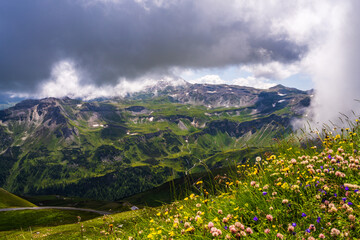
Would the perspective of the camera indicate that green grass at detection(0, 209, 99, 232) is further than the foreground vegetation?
Yes

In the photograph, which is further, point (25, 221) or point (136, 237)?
point (25, 221)

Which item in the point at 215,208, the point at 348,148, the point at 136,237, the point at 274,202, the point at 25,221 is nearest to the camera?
the point at 274,202

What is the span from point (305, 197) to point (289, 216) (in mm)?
551

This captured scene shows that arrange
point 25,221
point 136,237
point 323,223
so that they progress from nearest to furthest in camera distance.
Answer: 1. point 323,223
2. point 136,237
3. point 25,221

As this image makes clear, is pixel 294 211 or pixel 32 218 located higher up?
pixel 294 211

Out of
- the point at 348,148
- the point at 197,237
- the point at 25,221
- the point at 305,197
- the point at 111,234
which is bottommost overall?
the point at 25,221

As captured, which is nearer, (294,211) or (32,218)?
(294,211)

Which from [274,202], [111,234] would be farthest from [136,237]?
[274,202]

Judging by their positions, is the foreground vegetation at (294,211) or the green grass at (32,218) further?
the green grass at (32,218)

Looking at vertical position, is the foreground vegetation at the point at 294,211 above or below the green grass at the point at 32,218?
above

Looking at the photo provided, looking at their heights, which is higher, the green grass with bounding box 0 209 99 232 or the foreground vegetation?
the foreground vegetation

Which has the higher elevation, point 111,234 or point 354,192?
point 354,192

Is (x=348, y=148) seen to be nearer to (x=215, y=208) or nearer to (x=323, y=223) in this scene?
(x=323, y=223)

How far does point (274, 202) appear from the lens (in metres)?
4.23
